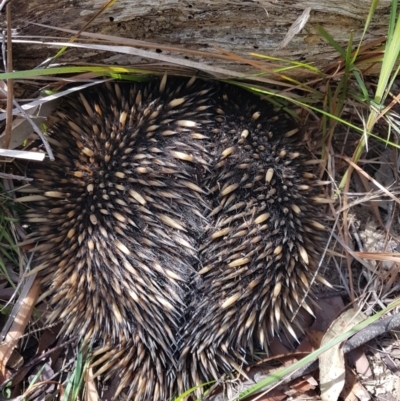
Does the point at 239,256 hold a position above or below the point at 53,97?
below

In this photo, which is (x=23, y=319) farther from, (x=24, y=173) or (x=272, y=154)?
(x=272, y=154)

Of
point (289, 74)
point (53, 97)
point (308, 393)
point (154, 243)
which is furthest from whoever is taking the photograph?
point (308, 393)

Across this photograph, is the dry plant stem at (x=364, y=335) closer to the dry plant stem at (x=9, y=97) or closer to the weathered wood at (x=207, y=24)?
the weathered wood at (x=207, y=24)

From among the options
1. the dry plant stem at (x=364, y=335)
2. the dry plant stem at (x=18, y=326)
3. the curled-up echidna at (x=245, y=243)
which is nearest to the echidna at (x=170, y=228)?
the curled-up echidna at (x=245, y=243)

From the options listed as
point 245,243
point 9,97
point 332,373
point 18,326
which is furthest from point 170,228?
point 332,373

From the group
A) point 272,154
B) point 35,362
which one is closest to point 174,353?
point 35,362
